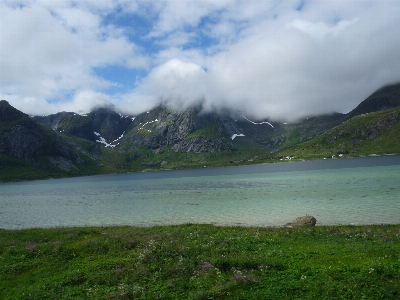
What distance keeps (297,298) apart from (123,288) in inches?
429

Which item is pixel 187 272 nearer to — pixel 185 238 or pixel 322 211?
pixel 185 238

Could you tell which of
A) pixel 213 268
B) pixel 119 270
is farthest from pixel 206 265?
pixel 119 270

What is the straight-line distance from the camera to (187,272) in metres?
20.4

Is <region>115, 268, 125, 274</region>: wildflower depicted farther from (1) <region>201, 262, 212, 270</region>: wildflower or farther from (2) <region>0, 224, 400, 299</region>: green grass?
(1) <region>201, 262, 212, 270</region>: wildflower

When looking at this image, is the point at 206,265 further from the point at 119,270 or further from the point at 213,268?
the point at 119,270

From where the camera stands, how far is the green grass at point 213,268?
17.0 meters

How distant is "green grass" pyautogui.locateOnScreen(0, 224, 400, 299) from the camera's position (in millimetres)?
17047

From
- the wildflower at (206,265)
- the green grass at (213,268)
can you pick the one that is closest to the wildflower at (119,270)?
the green grass at (213,268)

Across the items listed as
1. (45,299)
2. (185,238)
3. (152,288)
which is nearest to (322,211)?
(185,238)

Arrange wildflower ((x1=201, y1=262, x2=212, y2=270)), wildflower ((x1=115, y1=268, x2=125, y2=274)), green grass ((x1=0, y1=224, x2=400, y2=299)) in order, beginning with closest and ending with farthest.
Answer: green grass ((x1=0, y1=224, x2=400, y2=299)) → wildflower ((x1=201, y1=262, x2=212, y2=270)) → wildflower ((x1=115, y1=268, x2=125, y2=274))

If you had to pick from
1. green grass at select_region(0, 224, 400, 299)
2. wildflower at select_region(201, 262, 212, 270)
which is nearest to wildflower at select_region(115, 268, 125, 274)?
green grass at select_region(0, 224, 400, 299)

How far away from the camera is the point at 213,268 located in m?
20.6

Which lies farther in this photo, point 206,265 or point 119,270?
point 119,270

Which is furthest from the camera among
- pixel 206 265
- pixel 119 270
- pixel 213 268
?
pixel 119 270
